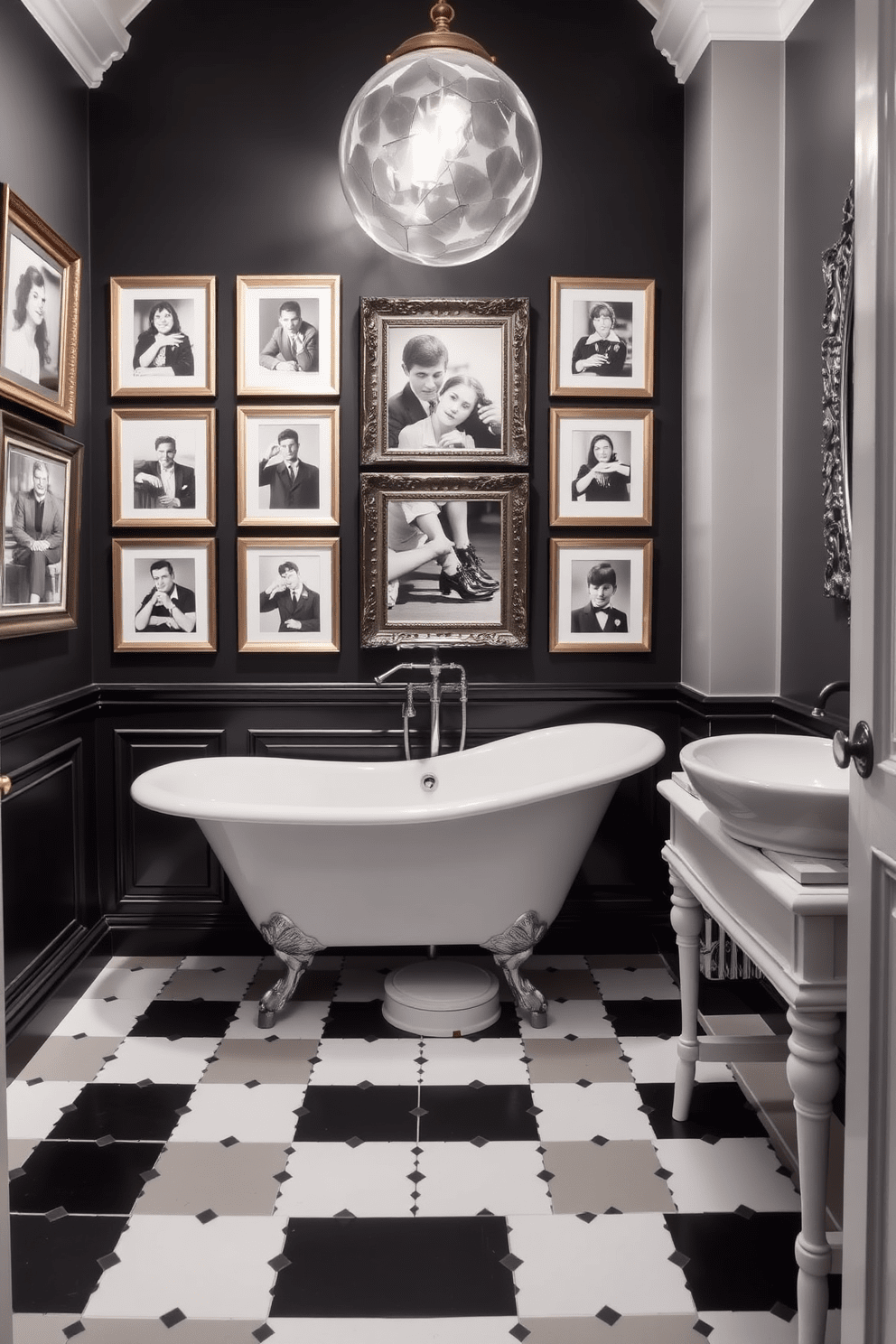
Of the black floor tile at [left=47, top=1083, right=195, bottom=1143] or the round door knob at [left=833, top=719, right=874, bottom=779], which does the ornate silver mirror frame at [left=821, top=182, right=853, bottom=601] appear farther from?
the black floor tile at [left=47, top=1083, right=195, bottom=1143]

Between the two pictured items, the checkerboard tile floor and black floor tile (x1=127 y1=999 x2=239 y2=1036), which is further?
black floor tile (x1=127 y1=999 x2=239 y2=1036)

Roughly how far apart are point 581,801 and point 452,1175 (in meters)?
1.00

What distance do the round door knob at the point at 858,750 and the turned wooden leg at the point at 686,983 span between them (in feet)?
3.20

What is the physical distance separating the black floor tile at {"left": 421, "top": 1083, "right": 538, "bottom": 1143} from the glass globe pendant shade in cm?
206

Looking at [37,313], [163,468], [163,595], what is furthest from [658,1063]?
[37,313]

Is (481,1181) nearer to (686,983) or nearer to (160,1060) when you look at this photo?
(686,983)

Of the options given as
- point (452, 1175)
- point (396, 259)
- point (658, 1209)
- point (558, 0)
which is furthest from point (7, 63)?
point (658, 1209)

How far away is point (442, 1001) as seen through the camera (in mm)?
2799

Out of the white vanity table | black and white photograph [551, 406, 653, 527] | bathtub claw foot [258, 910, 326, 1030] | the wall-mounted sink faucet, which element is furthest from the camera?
black and white photograph [551, 406, 653, 527]

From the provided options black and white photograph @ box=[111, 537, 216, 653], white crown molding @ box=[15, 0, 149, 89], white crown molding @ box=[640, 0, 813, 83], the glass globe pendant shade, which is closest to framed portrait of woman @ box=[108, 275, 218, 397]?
black and white photograph @ box=[111, 537, 216, 653]

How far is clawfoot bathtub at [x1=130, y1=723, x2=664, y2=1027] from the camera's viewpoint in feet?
8.41

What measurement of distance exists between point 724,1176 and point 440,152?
7.54 feet

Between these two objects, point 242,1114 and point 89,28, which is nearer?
point 242,1114

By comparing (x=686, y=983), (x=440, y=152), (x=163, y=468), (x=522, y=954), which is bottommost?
(x=522, y=954)
